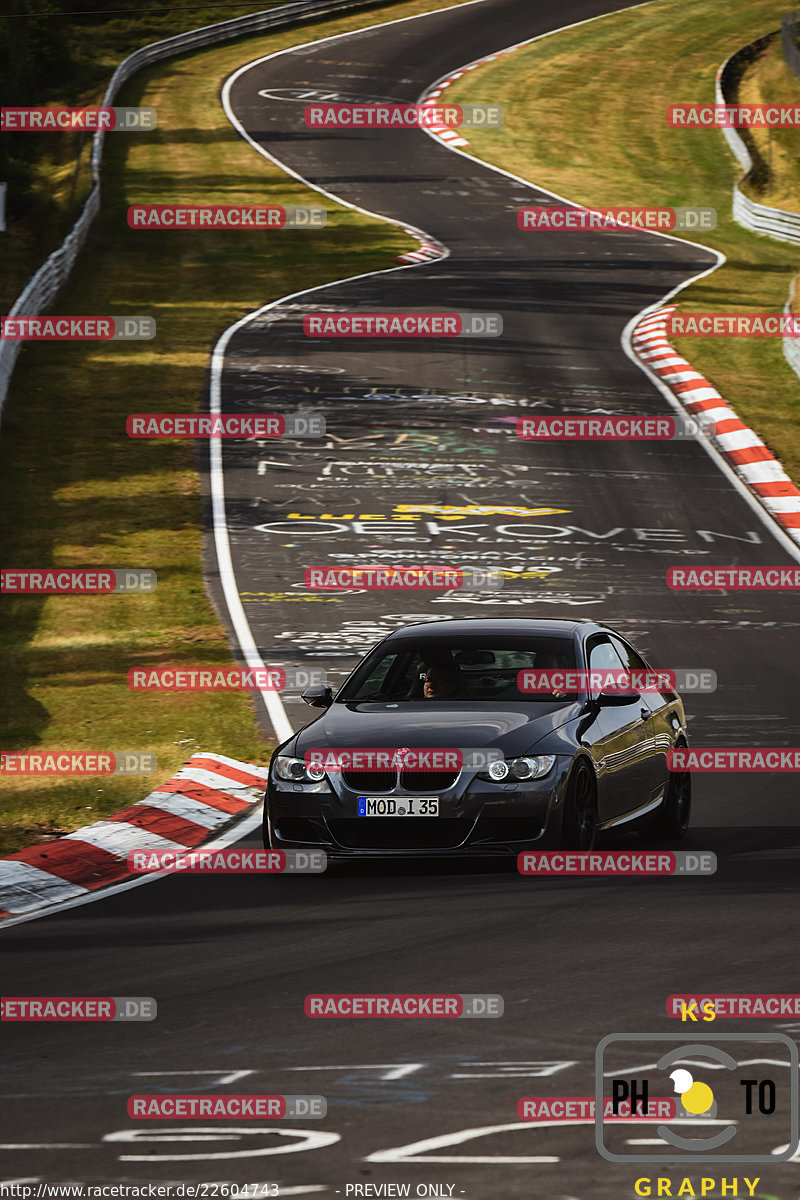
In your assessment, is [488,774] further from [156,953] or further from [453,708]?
[156,953]

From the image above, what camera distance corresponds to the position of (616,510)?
25.1 meters

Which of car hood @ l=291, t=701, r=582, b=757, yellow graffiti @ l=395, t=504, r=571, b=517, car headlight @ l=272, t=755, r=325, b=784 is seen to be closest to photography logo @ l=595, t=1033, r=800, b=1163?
car hood @ l=291, t=701, r=582, b=757

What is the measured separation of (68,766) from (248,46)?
209 feet

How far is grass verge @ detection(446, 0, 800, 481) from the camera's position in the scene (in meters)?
37.8

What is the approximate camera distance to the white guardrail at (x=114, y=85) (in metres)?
34.9

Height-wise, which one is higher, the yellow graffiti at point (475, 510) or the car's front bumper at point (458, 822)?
the car's front bumper at point (458, 822)

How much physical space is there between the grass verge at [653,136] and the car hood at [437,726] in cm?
2067

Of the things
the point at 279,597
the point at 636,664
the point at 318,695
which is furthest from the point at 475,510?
the point at 318,695

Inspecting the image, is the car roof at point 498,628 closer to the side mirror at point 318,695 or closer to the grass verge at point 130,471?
the side mirror at point 318,695

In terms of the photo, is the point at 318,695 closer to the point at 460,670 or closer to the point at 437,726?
the point at 460,670

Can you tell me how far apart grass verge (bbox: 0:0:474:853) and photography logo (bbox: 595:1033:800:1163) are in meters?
6.15

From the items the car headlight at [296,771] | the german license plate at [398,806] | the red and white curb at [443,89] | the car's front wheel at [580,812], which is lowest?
the car's front wheel at [580,812]

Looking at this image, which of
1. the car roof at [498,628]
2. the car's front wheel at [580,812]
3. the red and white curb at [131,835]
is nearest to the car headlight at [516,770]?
the car's front wheel at [580,812]

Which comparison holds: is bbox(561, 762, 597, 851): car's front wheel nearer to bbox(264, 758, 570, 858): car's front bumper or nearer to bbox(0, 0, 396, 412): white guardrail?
bbox(264, 758, 570, 858): car's front bumper
